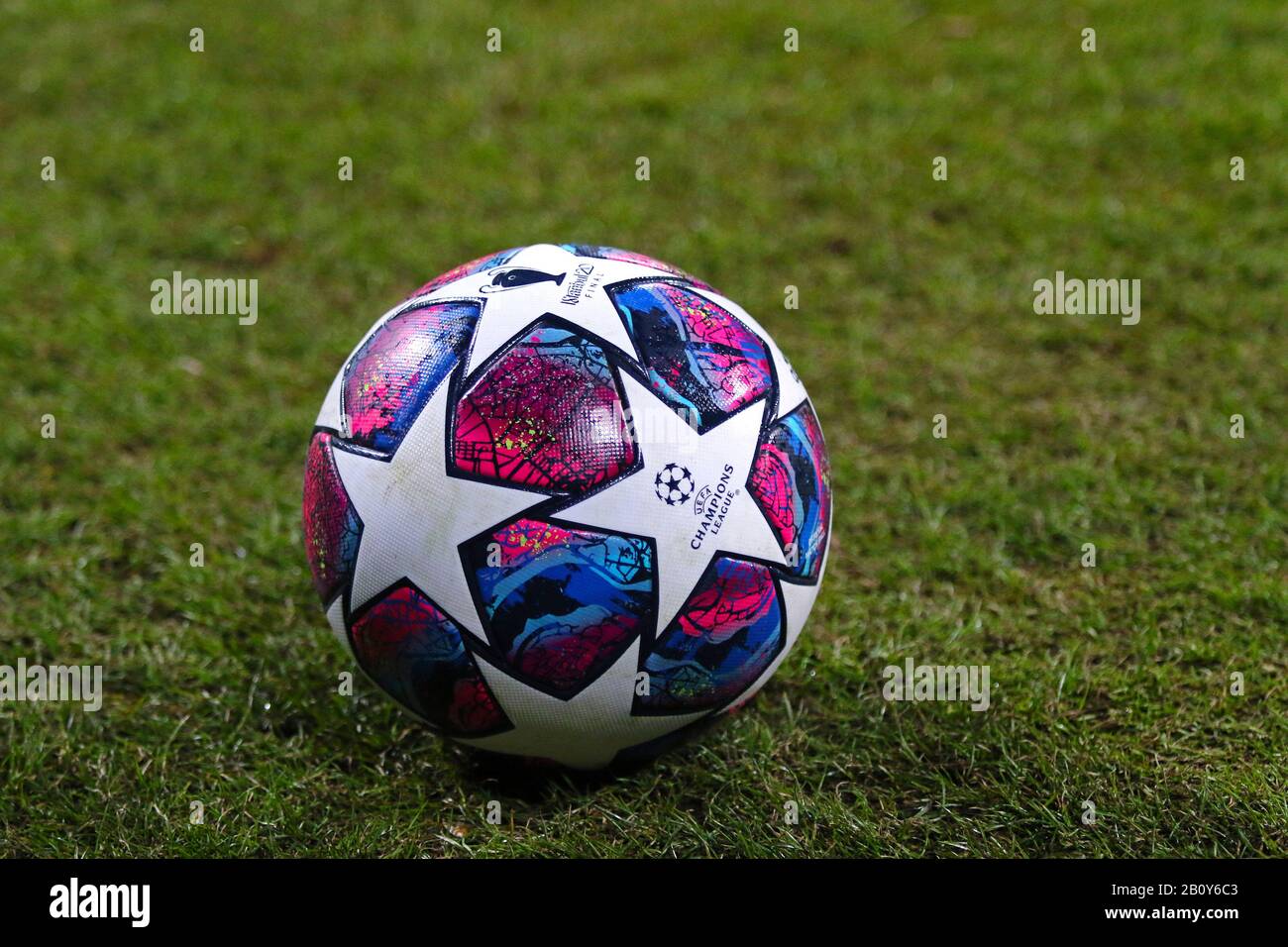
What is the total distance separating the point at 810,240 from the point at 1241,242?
1.78 m

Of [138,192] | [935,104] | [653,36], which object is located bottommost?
[138,192]

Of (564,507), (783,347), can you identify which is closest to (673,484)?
(564,507)

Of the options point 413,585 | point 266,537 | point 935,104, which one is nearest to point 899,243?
point 935,104

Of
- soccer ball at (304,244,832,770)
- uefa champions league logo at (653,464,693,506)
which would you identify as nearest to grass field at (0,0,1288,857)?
soccer ball at (304,244,832,770)

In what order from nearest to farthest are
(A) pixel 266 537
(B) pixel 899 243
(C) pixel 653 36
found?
(A) pixel 266 537
(B) pixel 899 243
(C) pixel 653 36

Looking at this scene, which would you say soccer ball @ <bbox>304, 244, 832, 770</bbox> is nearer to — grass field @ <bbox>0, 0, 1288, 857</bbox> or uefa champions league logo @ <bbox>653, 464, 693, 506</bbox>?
uefa champions league logo @ <bbox>653, 464, 693, 506</bbox>

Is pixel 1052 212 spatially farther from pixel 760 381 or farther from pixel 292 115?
pixel 292 115

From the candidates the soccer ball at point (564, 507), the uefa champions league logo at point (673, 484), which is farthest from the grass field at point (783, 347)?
the uefa champions league logo at point (673, 484)

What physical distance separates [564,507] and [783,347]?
2.46 m

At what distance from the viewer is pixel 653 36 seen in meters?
6.93

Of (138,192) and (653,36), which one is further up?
(653,36)

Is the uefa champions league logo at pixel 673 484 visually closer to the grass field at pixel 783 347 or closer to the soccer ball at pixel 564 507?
the soccer ball at pixel 564 507

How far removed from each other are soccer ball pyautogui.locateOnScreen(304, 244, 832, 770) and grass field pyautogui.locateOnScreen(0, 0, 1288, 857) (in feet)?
1.47

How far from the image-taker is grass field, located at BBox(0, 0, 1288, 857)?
10.2ft
